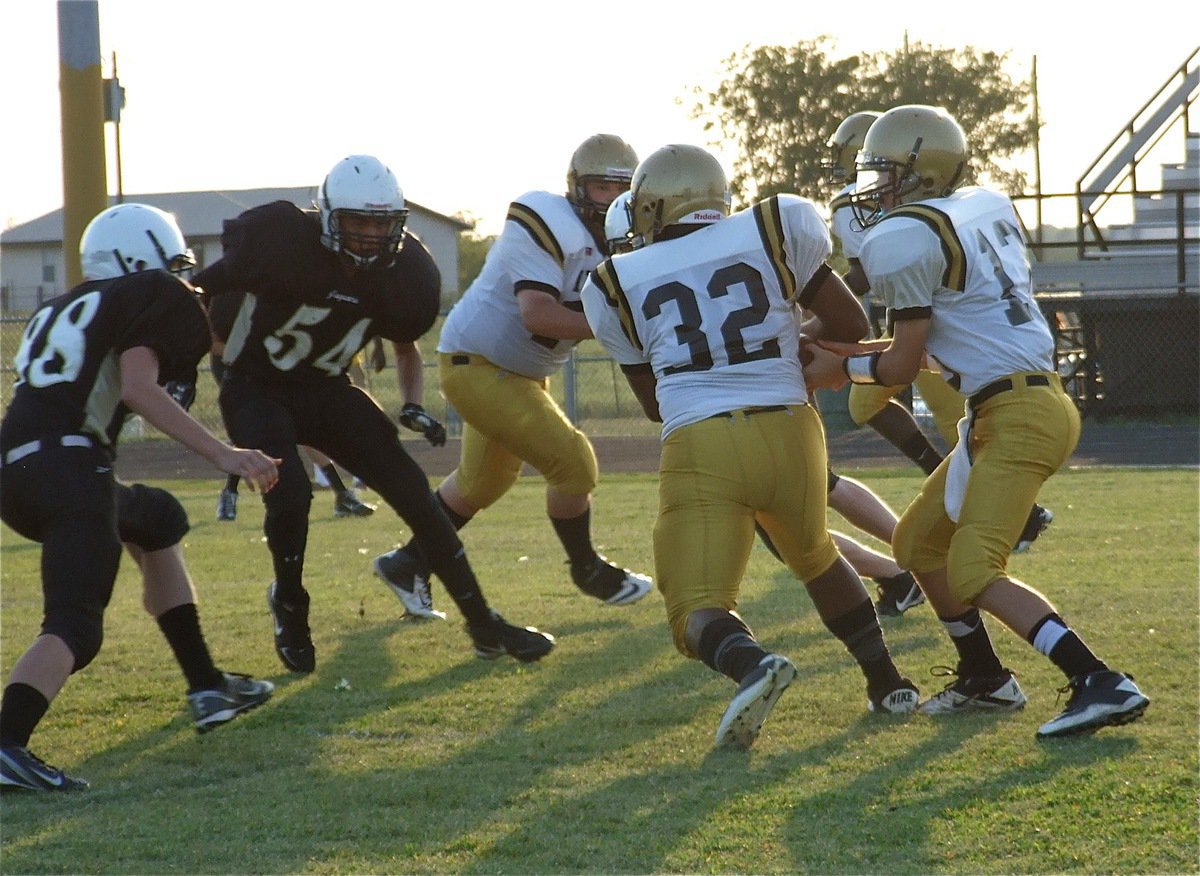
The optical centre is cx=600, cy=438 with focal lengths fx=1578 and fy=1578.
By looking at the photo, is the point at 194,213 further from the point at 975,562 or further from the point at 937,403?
the point at 975,562

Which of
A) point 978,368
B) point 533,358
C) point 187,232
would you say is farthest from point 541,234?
point 187,232

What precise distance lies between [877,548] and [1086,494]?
314 centimetres

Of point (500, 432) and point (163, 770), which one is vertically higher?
point (500, 432)

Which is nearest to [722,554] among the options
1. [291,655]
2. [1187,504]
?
[291,655]

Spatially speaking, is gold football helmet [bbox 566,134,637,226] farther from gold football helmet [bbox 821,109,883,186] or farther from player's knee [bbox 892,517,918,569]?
player's knee [bbox 892,517,918,569]

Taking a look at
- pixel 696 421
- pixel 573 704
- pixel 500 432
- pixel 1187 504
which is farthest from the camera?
pixel 1187 504

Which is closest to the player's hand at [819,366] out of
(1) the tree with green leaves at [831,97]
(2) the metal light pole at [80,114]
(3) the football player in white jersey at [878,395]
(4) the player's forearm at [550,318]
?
(3) the football player in white jersey at [878,395]

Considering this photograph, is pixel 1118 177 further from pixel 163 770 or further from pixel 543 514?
pixel 163 770

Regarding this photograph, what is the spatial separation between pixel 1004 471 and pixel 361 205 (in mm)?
2399

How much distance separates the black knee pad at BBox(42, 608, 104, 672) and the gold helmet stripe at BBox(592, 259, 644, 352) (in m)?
1.74

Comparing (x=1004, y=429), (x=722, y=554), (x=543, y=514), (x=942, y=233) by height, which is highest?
(x=942, y=233)

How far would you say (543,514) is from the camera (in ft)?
37.3

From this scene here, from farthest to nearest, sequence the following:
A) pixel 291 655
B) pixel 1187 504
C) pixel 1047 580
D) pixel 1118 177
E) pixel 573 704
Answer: pixel 1118 177
pixel 1187 504
pixel 1047 580
pixel 291 655
pixel 573 704

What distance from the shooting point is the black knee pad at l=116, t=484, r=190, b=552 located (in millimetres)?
4930
